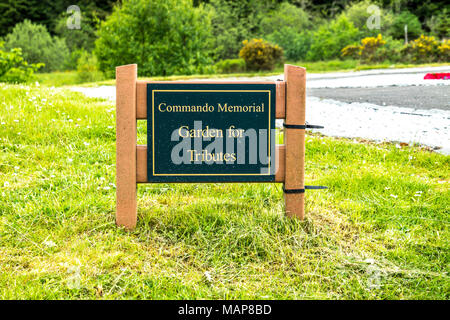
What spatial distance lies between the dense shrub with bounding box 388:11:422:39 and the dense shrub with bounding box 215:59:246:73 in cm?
1094

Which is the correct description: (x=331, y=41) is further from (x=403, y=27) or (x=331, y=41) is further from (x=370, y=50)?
(x=403, y=27)

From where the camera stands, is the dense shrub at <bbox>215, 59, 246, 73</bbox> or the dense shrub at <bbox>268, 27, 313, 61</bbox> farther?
the dense shrub at <bbox>268, 27, 313, 61</bbox>

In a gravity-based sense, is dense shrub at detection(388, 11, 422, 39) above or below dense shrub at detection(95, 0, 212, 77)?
above

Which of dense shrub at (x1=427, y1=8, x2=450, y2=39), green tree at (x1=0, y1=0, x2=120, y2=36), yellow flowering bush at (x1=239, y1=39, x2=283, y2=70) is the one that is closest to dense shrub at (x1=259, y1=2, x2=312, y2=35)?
yellow flowering bush at (x1=239, y1=39, x2=283, y2=70)

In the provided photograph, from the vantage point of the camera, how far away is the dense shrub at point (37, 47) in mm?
22406

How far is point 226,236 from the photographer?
3.37 meters

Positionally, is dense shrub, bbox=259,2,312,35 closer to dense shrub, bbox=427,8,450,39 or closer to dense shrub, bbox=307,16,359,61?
dense shrub, bbox=307,16,359,61

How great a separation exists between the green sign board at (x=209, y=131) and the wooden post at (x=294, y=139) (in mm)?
143

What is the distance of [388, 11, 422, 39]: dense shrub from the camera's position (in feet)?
84.0

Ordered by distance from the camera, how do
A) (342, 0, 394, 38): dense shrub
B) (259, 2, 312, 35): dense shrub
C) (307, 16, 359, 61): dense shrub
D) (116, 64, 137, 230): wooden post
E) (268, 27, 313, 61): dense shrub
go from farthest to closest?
(259, 2, 312, 35): dense shrub, (342, 0, 394, 38): dense shrub, (268, 27, 313, 61): dense shrub, (307, 16, 359, 61): dense shrub, (116, 64, 137, 230): wooden post

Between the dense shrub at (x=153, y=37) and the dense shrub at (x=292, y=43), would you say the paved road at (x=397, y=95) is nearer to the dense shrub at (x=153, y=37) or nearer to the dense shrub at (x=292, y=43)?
the dense shrub at (x=153, y=37)

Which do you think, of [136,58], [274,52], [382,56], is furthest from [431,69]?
[136,58]

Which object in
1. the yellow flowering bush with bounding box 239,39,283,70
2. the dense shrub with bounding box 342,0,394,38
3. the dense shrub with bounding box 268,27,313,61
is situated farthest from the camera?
the dense shrub with bounding box 342,0,394,38

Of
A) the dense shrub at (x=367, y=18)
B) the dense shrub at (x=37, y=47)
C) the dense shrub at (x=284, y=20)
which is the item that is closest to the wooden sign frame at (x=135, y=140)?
the dense shrub at (x=37, y=47)
